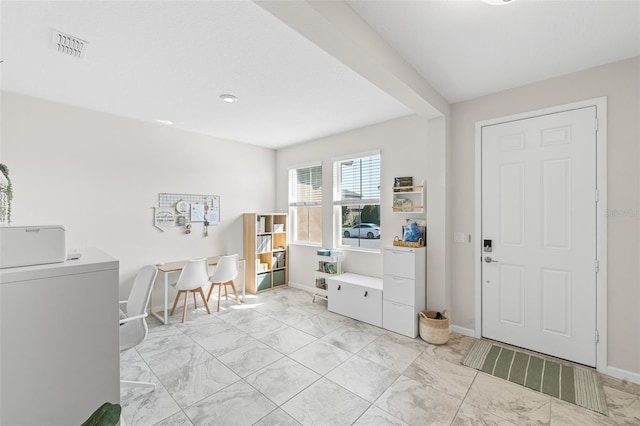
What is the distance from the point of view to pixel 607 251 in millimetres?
2342

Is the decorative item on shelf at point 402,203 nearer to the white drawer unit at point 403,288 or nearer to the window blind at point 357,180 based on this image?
the window blind at point 357,180

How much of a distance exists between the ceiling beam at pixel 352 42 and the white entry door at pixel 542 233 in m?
1.17

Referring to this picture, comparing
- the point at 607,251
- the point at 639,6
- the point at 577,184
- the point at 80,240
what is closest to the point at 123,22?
the point at 80,240

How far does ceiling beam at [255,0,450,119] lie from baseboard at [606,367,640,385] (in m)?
2.86

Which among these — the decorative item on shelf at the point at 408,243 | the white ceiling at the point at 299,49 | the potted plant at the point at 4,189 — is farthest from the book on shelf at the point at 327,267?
the potted plant at the point at 4,189

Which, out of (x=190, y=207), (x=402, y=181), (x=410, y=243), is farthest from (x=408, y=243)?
(x=190, y=207)

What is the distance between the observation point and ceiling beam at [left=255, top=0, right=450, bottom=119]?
4.78 ft

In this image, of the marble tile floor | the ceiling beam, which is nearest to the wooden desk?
the marble tile floor

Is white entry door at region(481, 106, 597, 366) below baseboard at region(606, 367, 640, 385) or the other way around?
the other way around

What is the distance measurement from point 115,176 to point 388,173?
3.67 meters

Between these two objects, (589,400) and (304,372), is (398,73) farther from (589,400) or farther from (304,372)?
(589,400)

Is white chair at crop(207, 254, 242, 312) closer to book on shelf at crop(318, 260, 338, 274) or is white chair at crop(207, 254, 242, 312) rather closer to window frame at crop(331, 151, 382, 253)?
book on shelf at crop(318, 260, 338, 274)

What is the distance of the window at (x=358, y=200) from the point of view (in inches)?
157

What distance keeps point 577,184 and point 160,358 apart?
4277 millimetres
